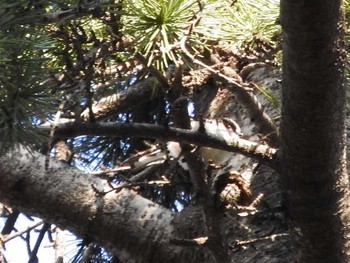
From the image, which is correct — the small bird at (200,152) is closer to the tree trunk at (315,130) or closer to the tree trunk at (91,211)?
the tree trunk at (91,211)

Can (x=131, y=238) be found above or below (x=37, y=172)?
below

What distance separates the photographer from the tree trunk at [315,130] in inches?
43.5

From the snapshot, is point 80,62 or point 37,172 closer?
point 80,62

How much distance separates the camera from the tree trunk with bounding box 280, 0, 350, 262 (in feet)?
3.63

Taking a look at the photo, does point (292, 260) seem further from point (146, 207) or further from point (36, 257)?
point (36, 257)


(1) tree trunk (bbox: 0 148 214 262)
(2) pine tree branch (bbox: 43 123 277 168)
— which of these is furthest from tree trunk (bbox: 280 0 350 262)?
(1) tree trunk (bbox: 0 148 214 262)

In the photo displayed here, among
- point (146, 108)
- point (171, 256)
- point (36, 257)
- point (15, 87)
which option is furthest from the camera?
point (146, 108)

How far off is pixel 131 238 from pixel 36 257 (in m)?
0.63

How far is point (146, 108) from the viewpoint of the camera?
8.61 ft

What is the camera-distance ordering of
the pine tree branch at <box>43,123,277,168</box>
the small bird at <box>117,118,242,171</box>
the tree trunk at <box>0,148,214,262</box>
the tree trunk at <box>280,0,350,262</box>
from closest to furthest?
the tree trunk at <box>280,0,350,262</box> → the pine tree branch at <box>43,123,277,168</box> → the tree trunk at <box>0,148,214,262</box> → the small bird at <box>117,118,242,171</box>

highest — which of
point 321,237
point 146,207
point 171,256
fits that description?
point 146,207

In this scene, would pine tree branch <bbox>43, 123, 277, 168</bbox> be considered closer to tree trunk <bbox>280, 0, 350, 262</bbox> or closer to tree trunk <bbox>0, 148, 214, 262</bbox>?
tree trunk <bbox>280, 0, 350, 262</bbox>

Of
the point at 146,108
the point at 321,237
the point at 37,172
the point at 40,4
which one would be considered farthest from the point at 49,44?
the point at 146,108

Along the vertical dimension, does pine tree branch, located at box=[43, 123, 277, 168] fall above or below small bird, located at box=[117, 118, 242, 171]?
below
